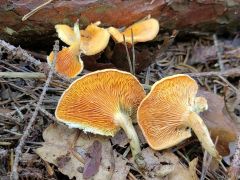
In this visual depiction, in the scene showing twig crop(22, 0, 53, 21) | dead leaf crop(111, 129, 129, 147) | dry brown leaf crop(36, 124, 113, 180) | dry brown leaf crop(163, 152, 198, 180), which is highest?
twig crop(22, 0, 53, 21)

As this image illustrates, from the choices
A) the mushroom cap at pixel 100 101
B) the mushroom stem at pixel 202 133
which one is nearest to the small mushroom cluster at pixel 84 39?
the mushroom cap at pixel 100 101

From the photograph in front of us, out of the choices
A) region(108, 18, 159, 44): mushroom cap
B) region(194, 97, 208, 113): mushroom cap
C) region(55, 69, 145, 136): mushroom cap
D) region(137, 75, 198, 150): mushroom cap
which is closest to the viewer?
region(55, 69, 145, 136): mushroom cap

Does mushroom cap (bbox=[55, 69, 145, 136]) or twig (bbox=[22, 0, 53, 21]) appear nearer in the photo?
mushroom cap (bbox=[55, 69, 145, 136])

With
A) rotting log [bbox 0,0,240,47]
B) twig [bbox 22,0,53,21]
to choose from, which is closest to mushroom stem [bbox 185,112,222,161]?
rotting log [bbox 0,0,240,47]

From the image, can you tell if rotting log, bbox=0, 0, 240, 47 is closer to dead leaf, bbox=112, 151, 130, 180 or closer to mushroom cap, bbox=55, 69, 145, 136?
mushroom cap, bbox=55, 69, 145, 136

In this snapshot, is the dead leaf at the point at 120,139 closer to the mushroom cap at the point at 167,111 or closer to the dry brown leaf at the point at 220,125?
the mushroom cap at the point at 167,111

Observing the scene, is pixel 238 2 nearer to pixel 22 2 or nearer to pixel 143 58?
pixel 143 58

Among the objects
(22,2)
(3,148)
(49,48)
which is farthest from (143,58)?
(3,148)

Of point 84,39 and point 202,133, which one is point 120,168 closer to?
point 202,133
